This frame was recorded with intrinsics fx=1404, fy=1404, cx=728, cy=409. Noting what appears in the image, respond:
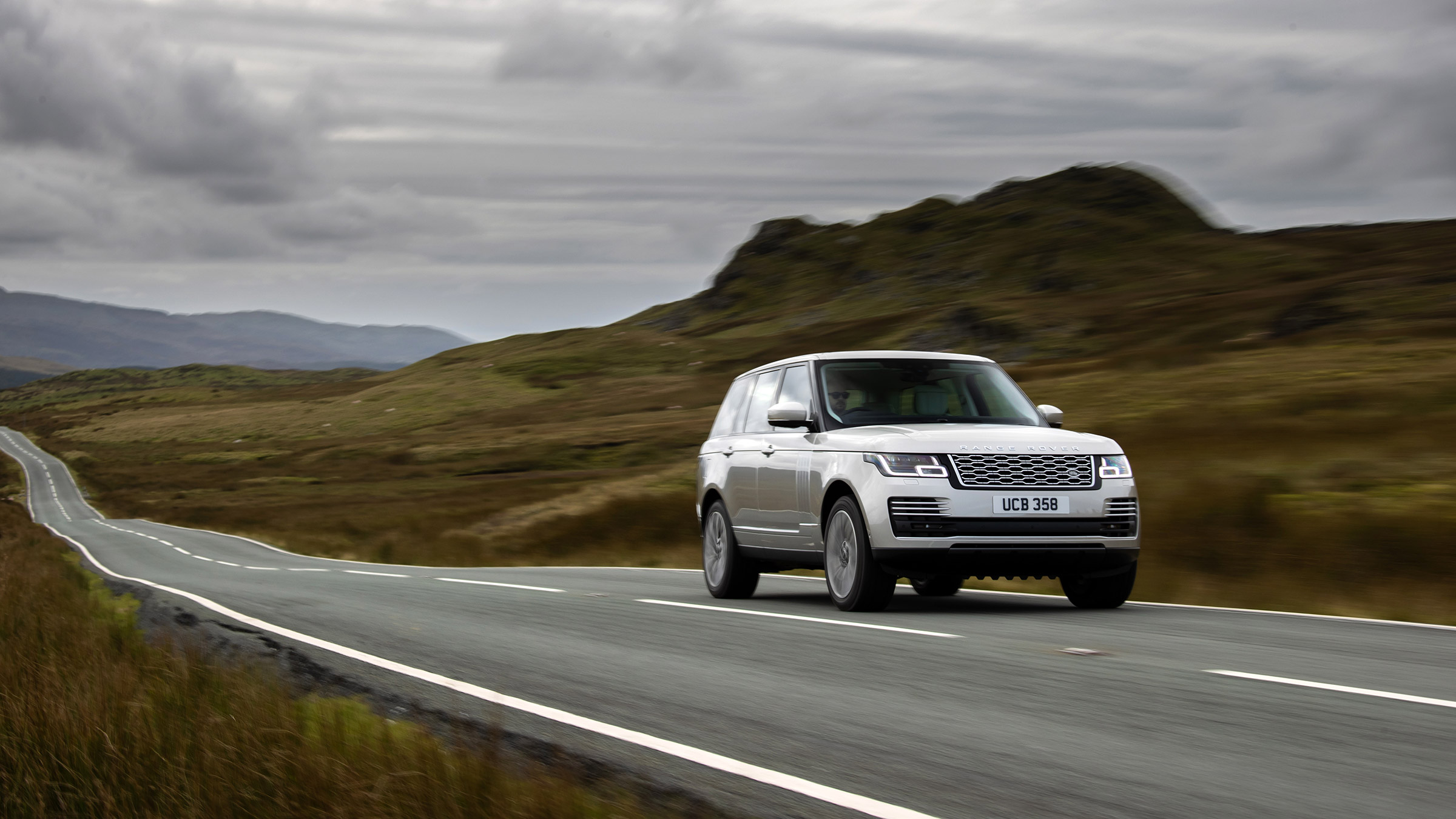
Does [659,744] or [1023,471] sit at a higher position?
[1023,471]

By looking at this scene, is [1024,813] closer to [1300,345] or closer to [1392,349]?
[1392,349]

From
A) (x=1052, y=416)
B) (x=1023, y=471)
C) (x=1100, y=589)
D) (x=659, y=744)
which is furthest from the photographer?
(x=1052, y=416)

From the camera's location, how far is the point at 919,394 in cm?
1210

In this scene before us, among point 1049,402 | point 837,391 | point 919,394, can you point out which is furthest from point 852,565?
point 1049,402

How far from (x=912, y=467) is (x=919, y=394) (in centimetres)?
185

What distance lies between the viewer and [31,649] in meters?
9.09

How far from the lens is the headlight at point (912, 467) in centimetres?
1031

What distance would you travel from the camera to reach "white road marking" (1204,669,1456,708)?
6.50 m

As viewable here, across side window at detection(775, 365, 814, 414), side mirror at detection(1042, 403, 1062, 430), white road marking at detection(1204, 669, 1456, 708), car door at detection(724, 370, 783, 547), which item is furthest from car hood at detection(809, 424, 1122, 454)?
white road marking at detection(1204, 669, 1456, 708)

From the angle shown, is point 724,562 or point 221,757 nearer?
point 221,757

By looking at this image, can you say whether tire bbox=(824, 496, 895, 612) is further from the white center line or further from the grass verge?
the white center line

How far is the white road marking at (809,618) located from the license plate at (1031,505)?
3.63 feet

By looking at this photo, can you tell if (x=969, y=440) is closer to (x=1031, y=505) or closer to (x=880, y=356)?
(x=1031, y=505)

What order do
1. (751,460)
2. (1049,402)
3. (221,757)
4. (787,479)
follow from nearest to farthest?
(221,757) → (787,479) → (751,460) → (1049,402)
